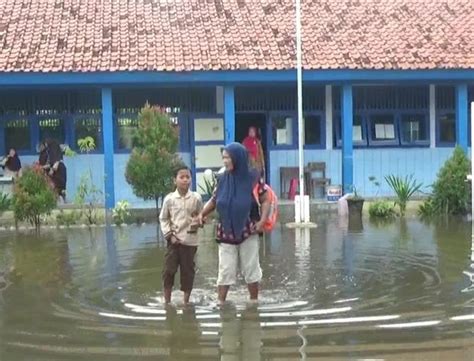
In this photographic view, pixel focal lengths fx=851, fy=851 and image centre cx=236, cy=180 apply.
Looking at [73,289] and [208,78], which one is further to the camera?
[208,78]

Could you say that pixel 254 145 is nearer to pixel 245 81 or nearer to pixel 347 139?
pixel 245 81

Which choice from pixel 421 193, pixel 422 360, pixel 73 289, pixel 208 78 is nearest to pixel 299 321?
pixel 422 360

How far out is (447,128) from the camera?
21.7 meters

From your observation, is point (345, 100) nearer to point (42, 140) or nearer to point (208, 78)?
point (208, 78)

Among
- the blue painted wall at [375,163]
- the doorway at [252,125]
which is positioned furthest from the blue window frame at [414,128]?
the doorway at [252,125]

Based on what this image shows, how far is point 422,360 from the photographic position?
6.04 m

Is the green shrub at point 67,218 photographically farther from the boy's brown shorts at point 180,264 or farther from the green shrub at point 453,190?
the boy's brown shorts at point 180,264

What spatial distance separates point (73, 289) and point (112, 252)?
121 inches

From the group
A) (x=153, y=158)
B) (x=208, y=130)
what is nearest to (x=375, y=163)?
(x=208, y=130)

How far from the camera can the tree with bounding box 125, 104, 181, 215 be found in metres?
16.5

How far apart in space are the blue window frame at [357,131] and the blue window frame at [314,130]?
1.17 feet

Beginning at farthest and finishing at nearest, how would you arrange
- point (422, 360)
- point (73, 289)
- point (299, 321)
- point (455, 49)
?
point (455, 49) < point (73, 289) < point (299, 321) < point (422, 360)

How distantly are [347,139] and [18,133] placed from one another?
7872 mm

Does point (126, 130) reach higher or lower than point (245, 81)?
lower
